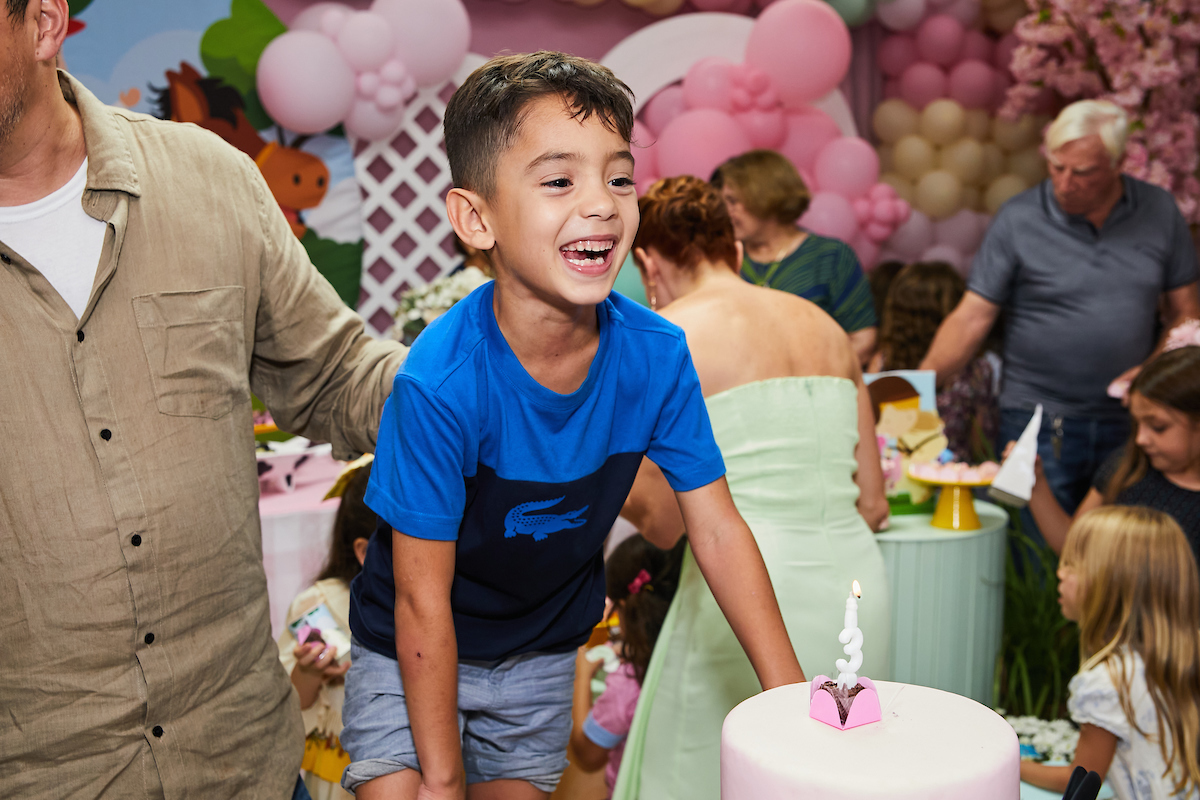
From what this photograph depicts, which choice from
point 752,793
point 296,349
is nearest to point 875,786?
point 752,793


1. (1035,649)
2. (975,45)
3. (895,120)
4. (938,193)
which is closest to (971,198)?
(938,193)

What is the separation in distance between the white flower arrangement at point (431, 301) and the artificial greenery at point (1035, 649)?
1960mm

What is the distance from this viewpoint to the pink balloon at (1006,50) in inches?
211

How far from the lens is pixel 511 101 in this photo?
1.02m

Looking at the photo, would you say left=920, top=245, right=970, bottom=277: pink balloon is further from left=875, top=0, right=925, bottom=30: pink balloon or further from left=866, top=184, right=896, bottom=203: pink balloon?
left=875, top=0, right=925, bottom=30: pink balloon

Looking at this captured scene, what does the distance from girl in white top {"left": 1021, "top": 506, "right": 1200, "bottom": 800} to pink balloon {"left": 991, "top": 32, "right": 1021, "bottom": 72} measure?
154 inches

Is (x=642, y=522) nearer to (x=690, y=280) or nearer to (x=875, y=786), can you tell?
(x=690, y=280)

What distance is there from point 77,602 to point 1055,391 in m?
3.14

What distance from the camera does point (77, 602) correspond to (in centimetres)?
110

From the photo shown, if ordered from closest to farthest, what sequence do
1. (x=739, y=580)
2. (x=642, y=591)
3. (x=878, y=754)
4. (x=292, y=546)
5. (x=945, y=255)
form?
(x=878, y=754)
(x=739, y=580)
(x=642, y=591)
(x=292, y=546)
(x=945, y=255)

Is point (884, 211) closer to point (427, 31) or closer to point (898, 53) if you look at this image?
point (898, 53)

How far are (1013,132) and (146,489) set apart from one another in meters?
5.21

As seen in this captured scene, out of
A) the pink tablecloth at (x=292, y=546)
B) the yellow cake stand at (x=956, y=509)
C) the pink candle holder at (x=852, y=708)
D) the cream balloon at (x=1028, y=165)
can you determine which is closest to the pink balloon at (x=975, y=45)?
the cream balloon at (x=1028, y=165)

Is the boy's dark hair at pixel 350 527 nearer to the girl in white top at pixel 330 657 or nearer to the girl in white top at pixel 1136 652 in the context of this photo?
the girl in white top at pixel 330 657
